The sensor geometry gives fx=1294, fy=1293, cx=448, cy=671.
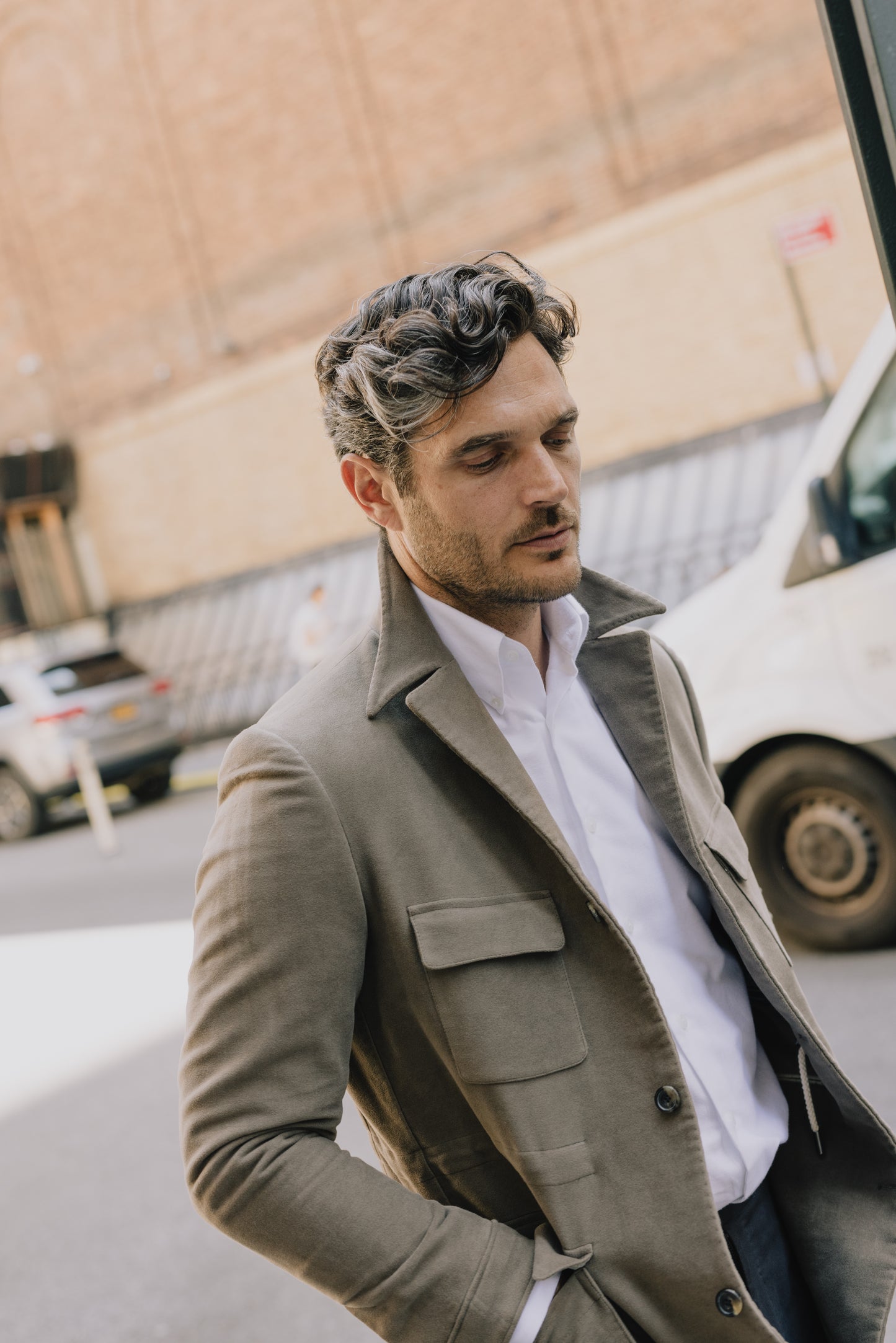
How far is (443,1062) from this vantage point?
1.43 meters

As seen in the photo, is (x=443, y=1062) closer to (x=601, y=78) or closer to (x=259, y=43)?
(x=601, y=78)

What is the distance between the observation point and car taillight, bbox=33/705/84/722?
13242 millimetres

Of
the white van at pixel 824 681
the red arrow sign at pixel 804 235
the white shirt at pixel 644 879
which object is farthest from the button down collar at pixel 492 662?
the red arrow sign at pixel 804 235

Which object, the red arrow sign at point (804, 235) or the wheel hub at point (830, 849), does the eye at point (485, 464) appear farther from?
the red arrow sign at point (804, 235)

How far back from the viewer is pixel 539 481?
1517 mm

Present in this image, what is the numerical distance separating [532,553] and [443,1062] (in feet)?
1.94

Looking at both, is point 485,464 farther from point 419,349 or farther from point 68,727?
point 68,727

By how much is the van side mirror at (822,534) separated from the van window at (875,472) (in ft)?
0.24

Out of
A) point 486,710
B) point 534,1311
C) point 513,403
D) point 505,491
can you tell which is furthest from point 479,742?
point 534,1311

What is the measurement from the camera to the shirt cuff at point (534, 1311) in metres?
1.32

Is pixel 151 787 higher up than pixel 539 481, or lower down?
lower down

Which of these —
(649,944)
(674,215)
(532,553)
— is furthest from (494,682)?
(674,215)

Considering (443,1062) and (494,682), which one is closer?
(443,1062)

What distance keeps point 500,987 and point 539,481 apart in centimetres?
58
